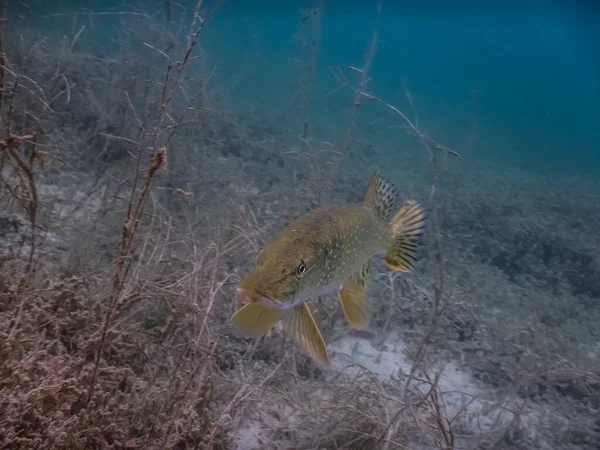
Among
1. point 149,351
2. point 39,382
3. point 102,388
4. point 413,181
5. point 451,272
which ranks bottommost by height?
point 413,181

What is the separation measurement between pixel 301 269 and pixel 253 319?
1.04ft

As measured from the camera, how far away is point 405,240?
11.1ft

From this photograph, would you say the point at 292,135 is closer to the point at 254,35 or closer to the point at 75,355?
the point at 254,35

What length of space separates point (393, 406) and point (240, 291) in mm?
3019

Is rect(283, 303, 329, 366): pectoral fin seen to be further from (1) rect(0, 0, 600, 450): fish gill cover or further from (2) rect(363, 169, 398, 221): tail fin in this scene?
(2) rect(363, 169, 398, 221): tail fin

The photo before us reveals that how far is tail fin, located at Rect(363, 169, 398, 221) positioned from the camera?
3289mm

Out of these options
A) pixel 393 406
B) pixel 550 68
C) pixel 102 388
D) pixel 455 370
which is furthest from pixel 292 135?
pixel 550 68

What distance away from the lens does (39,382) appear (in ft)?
8.26

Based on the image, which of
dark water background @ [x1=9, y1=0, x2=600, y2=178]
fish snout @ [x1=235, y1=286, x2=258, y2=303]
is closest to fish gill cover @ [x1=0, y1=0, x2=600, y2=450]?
fish snout @ [x1=235, y1=286, x2=258, y2=303]

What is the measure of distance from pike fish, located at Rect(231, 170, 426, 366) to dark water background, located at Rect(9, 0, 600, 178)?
3.10m

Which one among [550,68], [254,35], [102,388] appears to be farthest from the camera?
[550,68]

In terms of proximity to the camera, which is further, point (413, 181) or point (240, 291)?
point (413, 181)

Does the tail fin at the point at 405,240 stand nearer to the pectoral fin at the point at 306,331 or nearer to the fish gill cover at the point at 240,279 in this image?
the fish gill cover at the point at 240,279

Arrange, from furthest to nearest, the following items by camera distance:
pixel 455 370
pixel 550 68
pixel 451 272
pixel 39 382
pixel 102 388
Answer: pixel 550 68 → pixel 451 272 → pixel 455 370 → pixel 102 388 → pixel 39 382
